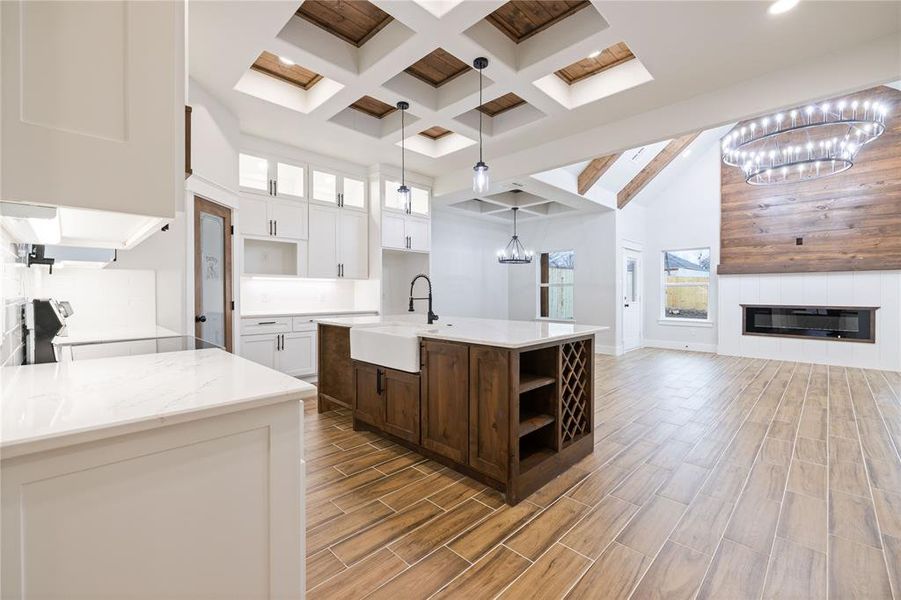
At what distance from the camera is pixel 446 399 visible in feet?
8.32

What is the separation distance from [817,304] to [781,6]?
6.08 meters

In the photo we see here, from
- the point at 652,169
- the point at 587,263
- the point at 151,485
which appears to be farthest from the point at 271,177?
the point at 652,169

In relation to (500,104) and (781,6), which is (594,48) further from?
(500,104)

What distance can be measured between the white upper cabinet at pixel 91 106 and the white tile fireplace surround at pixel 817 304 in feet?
28.4

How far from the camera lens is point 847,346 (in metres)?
6.21

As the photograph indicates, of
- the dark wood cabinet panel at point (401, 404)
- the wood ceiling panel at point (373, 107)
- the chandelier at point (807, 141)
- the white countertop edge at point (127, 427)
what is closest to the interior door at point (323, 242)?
the wood ceiling panel at point (373, 107)

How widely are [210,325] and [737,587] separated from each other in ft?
13.9

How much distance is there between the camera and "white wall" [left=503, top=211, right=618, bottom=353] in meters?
7.37

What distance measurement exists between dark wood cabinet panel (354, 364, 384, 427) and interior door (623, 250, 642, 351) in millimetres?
5986

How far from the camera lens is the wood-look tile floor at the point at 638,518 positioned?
1.62 metres

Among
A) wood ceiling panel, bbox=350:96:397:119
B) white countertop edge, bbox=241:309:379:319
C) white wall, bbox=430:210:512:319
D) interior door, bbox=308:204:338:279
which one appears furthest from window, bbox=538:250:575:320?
wood ceiling panel, bbox=350:96:397:119

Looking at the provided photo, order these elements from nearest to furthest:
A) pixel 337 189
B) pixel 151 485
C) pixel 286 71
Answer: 1. pixel 151 485
2. pixel 286 71
3. pixel 337 189

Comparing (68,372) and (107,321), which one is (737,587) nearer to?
(68,372)

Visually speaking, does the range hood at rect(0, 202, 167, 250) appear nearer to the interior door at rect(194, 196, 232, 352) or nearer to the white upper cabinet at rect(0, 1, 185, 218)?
the white upper cabinet at rect(0, 1, 185, 218)
